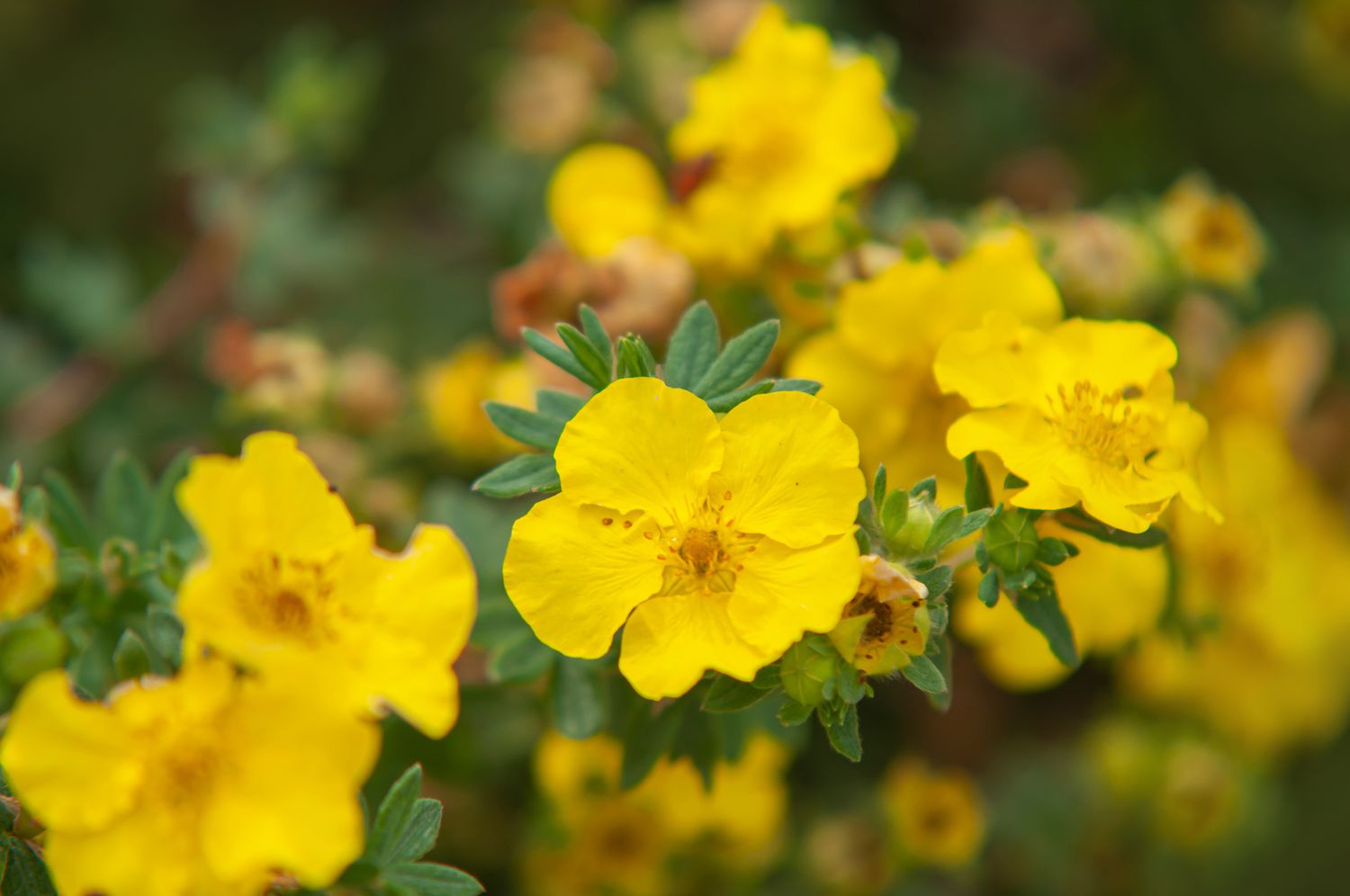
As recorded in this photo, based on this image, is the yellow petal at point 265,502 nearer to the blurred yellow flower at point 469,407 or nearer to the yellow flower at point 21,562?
the yellow flower at point 21,562

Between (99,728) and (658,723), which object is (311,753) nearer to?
(99,728)

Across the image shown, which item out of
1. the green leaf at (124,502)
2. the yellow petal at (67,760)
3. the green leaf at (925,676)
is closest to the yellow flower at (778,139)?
the green leaf at (925,676)

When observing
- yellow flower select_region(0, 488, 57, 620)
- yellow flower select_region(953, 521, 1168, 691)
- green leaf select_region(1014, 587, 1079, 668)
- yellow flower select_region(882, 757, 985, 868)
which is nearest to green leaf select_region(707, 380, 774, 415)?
green leaf select_region(1014, 587, 1079, 668)

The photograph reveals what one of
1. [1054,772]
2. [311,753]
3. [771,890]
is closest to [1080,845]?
[1054,772]

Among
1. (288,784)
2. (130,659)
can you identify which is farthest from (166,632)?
(288,784)

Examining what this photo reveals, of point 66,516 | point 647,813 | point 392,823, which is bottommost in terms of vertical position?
point 647,813

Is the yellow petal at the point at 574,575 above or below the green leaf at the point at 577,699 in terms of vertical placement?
above

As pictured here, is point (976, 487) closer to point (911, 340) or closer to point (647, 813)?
point (911, 340)
